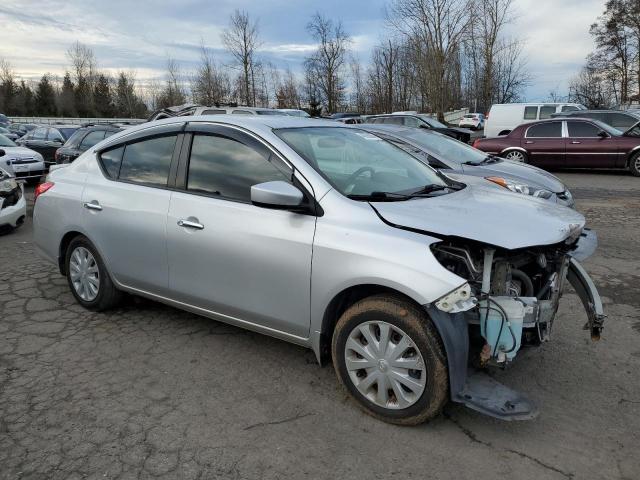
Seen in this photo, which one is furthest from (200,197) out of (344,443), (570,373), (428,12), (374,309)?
(428,12)

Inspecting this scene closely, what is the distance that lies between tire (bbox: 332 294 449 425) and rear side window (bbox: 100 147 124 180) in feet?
8.18

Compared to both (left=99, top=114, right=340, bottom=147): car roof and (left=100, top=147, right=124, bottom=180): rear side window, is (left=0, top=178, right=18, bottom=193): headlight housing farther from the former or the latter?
(left=99, top=114, right=340, bottom=147): car roof

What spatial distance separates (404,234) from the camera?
2830 millimetres

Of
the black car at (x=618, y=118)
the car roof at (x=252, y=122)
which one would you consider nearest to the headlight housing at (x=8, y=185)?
the car roof at (x=252, y=122)

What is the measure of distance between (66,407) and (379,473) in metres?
1.89

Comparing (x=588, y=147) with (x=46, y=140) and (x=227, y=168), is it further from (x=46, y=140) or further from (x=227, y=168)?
(x=46, y=140)

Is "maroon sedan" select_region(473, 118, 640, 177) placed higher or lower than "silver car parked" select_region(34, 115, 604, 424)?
higher

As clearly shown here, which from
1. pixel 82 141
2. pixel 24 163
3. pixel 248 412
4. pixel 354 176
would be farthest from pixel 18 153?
pixel 248 412

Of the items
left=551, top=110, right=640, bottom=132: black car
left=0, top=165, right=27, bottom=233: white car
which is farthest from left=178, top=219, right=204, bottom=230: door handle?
left=551, top=110, right=640, bottom=132: black car

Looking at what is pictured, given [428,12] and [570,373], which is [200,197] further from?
[428,12]

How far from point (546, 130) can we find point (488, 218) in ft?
42.6

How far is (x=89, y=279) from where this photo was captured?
15.0ft

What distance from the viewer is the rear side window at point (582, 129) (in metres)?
13.9

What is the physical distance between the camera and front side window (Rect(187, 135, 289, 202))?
3426 mm
